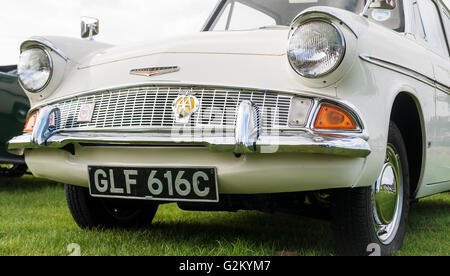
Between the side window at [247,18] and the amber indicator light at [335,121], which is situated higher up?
the side window at [247,18]

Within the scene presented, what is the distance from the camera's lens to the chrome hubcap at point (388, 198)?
2.33 meters

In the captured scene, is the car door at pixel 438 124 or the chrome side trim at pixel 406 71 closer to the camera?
the chrome side trim at pixel 406 71

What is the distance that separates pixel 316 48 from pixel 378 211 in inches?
33.3

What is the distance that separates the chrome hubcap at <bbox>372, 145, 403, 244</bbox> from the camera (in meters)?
2.33

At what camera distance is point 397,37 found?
101 inches

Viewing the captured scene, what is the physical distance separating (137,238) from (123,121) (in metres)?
0.82

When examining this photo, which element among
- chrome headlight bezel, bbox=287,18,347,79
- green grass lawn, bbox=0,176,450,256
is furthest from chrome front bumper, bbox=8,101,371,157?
green grass lawn, bbox=0,176,450,256

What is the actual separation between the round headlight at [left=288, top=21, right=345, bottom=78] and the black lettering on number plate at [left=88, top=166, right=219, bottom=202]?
22.1 inches

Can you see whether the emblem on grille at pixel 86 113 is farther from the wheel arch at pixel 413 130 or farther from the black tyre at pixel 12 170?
the black tyre at pixel 12 170

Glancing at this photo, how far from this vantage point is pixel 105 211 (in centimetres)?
296

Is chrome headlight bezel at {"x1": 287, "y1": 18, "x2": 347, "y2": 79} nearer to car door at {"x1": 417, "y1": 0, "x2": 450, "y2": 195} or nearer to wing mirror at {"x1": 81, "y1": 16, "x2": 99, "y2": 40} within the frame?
car door at {"x1": 417, "y1": 0, "x2": 450, "y2": 195}

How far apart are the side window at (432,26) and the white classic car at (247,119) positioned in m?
0.69

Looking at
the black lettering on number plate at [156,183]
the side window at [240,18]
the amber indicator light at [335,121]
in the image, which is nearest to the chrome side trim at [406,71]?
the amber indicator light at [335,121]
